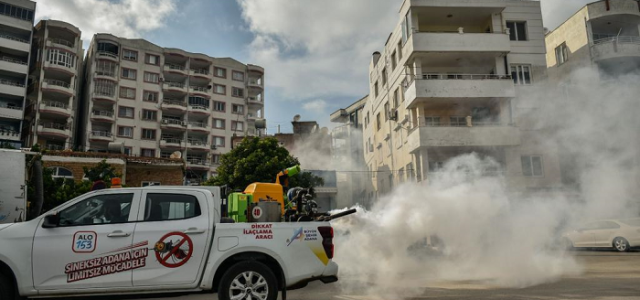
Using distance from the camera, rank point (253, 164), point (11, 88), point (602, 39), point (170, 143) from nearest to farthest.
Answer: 1. point (602, 39)
2. point (253, 164)
3. point (11, 88)
4. point (170, 143)

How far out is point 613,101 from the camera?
754 inches

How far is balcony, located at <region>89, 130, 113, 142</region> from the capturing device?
1775 inches

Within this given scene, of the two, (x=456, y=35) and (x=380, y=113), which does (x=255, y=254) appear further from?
(x=380, y=113)

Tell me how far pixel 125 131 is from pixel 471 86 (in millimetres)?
40186

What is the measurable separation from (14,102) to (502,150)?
1717 inches

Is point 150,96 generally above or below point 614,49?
above

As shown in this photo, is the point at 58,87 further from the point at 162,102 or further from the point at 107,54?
the point at 162,102

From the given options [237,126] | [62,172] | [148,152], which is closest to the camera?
[62,172]

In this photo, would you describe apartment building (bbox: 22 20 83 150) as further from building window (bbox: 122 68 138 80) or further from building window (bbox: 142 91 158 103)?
building window (bbox: 142 91 158 103)

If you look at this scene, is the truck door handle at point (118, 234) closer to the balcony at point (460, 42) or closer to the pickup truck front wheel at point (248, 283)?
the pickup truck front wheel at point (248, 283)

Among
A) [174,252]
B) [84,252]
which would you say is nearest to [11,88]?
[84,252]

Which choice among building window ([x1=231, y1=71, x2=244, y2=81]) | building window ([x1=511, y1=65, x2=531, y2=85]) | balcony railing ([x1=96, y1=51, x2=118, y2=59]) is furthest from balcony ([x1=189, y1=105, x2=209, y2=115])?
building window ([x1=511, y1=65, x2=531, y2=85])

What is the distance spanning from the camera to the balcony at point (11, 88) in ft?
126

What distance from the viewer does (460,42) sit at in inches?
909
